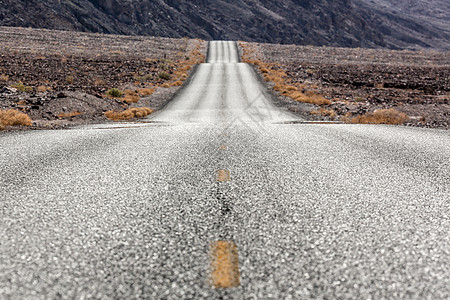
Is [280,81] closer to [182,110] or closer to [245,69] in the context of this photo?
[245,69]

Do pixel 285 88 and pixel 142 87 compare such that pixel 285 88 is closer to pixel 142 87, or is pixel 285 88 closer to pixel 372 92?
pixel 372 92

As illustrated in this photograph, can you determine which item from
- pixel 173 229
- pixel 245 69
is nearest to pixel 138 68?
pixel 245 69

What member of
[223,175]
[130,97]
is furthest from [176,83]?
[223,175]

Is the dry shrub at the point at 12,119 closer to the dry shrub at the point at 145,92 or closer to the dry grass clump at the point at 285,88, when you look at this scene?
the dry shrub at the point at 145,92

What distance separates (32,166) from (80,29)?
83401 millimetres

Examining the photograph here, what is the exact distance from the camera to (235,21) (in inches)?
4395

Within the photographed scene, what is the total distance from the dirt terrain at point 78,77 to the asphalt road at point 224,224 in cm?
767

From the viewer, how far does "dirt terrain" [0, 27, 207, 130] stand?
14.6 metres

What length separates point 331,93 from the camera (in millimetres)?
23703

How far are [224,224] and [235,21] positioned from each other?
118005 mm

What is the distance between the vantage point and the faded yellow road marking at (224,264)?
1966mm

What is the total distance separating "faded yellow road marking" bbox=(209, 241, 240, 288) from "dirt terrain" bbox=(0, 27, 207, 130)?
32.1 ft

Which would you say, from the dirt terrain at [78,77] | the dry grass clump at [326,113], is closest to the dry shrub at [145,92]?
the dirt terrain at [78,77]

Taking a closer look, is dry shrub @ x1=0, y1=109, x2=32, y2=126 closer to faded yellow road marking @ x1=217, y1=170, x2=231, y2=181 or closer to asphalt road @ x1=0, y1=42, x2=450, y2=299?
asphalt road @ x1=0, y1=42, x2=450, y2=299
